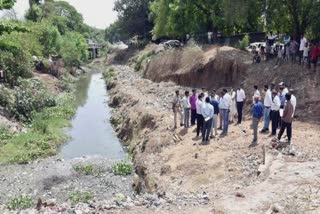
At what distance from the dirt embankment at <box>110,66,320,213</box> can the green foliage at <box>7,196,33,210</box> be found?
413cm

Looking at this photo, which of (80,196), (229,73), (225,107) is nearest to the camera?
(80,196)

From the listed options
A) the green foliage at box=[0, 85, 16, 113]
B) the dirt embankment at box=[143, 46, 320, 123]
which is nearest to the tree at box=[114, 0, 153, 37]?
the dirt embankment at box=[143, 46, 320, 123]

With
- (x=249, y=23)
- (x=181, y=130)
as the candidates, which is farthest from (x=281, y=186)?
(x=249, y=23)

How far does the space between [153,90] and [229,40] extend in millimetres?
7298

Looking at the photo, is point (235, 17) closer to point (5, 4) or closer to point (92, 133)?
point (92, 133)

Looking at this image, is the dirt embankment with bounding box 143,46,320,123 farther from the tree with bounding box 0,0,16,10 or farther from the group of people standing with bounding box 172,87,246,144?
the tree with bounding box 0,0,16,10

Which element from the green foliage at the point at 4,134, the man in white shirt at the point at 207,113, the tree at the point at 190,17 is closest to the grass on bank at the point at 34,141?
the green foliage at the point at 4,134

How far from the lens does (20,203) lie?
14.8m

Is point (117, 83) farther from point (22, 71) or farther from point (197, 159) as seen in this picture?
point (197, 159)

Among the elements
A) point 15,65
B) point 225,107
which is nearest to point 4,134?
point 225,107

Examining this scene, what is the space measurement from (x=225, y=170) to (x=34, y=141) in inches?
473

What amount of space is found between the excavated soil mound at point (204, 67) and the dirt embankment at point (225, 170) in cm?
704

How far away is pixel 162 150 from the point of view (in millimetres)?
18234

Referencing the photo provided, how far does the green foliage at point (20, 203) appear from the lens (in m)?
14.4
